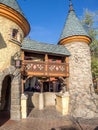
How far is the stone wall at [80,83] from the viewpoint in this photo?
38.4 ft

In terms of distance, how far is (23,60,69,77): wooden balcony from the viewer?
11.5m

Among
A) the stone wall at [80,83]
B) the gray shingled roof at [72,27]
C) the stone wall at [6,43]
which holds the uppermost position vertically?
the gray shingled roof at [72,27]

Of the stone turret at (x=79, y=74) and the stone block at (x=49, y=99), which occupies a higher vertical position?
the stone turret at (x=79, y=74)

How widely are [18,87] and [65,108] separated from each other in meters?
4.24

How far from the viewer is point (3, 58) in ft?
31.1

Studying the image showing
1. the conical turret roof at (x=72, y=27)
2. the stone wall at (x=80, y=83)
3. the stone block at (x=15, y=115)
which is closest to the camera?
the stone block at (x=15, y=115)

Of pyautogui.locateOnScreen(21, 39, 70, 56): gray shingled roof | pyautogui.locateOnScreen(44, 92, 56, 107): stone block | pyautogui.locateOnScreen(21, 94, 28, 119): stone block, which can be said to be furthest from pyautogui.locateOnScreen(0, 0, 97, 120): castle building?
pyautogui.locateOnScreen(44, 92, 56, 107): stone block

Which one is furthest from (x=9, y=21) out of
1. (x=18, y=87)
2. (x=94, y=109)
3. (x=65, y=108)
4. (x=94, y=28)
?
(x=94, y=28)

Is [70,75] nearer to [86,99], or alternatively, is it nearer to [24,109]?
[86,99]

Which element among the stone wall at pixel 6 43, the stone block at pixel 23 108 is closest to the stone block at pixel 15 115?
the stone block at pixel 23 108

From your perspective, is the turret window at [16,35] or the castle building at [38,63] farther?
the turret window at [16,35]

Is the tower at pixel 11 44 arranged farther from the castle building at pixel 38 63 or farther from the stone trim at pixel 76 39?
the stone trim at pixel 76 39

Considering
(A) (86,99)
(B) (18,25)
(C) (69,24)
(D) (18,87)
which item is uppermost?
(C) (69,24)

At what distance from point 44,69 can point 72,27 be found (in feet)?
17.4
